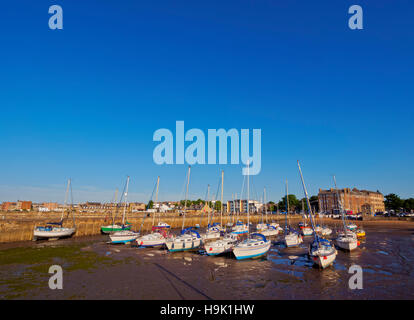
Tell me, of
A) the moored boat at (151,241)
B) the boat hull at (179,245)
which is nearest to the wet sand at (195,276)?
the boat hull at (179,245)

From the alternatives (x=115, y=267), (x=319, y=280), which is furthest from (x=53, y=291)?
(x=319, y=280)

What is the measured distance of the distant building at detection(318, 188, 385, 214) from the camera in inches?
6909

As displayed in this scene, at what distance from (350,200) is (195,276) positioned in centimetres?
18853

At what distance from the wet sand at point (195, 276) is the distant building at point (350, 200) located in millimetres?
154951

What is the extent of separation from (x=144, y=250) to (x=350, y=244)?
35832mm

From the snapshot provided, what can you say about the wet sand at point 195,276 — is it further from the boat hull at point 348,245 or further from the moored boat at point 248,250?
the boat hull at point 348,245

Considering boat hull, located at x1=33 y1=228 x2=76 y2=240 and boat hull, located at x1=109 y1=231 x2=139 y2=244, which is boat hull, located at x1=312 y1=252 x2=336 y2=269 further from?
boat hull, located at x1=33 y1=228 x2=76 y2=240

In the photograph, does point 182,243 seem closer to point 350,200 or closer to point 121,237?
point 121,237

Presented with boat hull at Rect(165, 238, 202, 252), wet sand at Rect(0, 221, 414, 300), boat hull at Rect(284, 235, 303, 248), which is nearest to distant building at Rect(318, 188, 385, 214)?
boat hull at Rect(284, 235, 303, 248)

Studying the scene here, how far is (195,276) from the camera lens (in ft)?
84.3

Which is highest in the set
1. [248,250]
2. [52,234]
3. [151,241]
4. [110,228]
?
[248,250]

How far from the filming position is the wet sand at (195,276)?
2031 cm

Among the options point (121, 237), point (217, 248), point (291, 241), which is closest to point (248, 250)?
point (217, 248)
